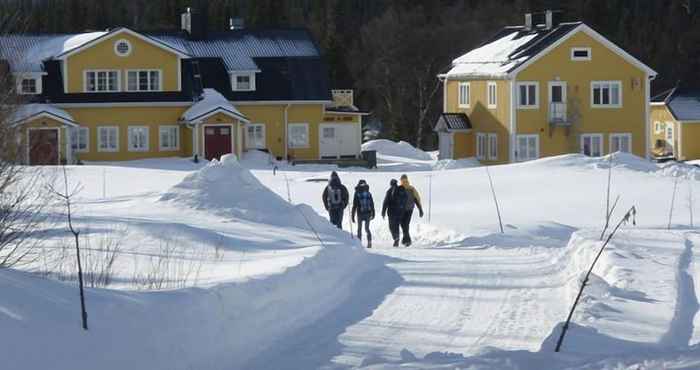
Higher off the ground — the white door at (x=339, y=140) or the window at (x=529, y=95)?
the window at (x=529, y=95)

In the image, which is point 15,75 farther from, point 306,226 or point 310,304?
point 306,226

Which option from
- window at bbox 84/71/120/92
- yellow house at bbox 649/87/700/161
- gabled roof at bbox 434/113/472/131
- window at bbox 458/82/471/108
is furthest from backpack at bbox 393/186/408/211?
yellow house at bbox 649/87/700/161

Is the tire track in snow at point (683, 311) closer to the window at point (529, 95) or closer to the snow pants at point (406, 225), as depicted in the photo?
the snow pants at point (406, 225)

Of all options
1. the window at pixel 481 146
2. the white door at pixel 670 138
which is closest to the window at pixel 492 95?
the window at pixel 481 146

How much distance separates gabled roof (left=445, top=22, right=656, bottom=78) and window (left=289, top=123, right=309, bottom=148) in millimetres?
8811

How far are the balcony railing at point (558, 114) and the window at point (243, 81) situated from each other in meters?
13.7

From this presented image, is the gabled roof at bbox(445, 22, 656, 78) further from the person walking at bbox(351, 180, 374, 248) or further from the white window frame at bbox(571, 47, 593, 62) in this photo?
the person walking at bbox(351, 180, 374, 248)

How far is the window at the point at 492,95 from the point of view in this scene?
6234cm

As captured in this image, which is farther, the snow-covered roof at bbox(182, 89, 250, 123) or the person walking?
the snow-covered roof at bbox(182, 89, 250, 123)

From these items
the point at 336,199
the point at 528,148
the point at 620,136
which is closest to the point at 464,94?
the point at 528,148

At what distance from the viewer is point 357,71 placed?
298ft

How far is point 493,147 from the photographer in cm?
6288

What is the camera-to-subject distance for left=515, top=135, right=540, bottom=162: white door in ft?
201

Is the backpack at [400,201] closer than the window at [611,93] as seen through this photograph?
Yes
